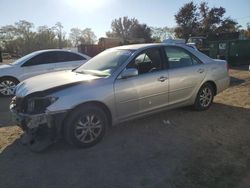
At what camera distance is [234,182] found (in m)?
3.50

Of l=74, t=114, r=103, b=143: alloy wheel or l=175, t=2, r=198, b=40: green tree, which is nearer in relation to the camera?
l=74, t=114, r=103, b=143: alloy wheel

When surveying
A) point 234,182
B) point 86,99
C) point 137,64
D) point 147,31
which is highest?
point 147,31

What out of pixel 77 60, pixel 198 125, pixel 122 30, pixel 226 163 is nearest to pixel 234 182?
pixel 226 163

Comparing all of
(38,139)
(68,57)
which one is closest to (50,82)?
(38,139)

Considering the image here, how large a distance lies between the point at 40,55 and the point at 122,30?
211ft

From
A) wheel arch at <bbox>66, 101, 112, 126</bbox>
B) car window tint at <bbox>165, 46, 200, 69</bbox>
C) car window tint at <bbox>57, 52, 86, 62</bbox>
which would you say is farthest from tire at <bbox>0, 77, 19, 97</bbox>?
car window tint at <bbox>165, 46, 200, 69</bbox>

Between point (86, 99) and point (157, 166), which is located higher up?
point (86, 99)

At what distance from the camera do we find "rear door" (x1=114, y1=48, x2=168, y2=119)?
4824mm

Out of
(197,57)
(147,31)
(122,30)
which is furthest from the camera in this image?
(122,30)

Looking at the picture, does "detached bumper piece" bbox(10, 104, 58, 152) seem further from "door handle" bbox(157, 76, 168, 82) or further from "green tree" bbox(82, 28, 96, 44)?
"green tree" bbox(82, 28, 96, 44)

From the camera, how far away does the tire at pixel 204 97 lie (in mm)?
6220

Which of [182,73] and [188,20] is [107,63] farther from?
[188,20]

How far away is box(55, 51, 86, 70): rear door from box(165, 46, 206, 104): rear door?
4.74m

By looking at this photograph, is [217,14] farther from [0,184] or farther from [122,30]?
[0,184]
